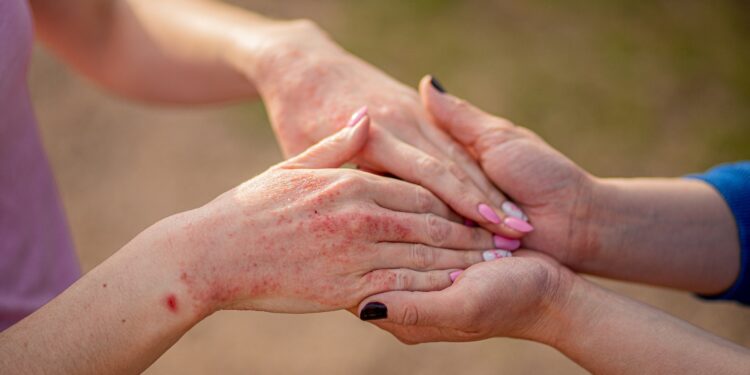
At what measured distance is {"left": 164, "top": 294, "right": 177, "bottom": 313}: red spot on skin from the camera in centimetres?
138

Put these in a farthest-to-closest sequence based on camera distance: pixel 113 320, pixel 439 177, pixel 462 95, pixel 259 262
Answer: pixel 462 95 → pixel 439 177 → pixel 259 262 → pixel 113 320

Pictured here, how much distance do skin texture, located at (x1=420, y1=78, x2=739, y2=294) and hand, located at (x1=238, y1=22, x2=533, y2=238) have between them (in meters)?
0.10

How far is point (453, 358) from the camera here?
3.04m

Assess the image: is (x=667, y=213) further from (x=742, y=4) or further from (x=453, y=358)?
(x=742, y=4)

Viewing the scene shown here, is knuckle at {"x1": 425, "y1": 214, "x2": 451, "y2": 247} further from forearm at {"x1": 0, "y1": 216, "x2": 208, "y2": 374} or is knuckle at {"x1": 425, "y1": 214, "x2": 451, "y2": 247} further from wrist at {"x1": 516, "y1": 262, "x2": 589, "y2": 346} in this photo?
forearm at {"x1": 0, "y1": 216, "x2": 208, "y2": 374}

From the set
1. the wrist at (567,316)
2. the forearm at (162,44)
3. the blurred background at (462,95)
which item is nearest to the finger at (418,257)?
the wrist at (567,316)

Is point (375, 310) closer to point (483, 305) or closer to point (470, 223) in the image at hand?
point (483, 305)

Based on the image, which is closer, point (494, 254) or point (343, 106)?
point (494, 254)

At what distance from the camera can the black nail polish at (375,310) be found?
5.14 feet

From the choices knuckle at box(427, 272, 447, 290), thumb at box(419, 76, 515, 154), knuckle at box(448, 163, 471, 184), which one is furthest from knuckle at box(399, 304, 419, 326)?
thumb at box(419, 76, 515, 154)

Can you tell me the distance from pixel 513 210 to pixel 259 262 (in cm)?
74

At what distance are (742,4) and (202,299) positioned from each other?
14.0 ft

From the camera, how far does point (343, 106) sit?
6.41 feet

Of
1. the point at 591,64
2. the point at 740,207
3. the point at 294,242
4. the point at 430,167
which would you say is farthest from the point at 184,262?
the point at 591,64
